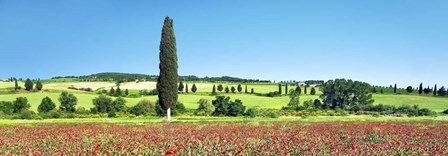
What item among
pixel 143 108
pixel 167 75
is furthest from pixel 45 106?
pixel 167 75

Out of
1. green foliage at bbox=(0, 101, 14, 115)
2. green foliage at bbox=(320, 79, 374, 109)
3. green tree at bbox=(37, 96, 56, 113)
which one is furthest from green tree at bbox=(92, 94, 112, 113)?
green foliage at bbox=(320, 79, 374, 109)

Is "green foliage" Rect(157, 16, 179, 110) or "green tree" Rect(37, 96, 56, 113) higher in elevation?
"green foliage" Rect(157, 16, 179, 110)

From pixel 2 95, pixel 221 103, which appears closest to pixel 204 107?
pixel 221 103

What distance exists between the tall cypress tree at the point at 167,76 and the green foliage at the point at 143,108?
21604 millimetres

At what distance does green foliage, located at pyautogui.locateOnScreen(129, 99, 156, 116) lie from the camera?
76812mm

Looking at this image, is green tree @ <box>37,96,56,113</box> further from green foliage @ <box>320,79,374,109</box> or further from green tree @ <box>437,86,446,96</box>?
green tree @ <box>437,86,446,96</box>

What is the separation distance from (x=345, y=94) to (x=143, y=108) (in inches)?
2072

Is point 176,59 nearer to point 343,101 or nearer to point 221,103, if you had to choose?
point 221,103

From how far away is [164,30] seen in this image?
57000 millimetres

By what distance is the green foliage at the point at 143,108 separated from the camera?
76.8 metres

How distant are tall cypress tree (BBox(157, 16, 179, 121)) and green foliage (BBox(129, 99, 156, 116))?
2160 centimetres

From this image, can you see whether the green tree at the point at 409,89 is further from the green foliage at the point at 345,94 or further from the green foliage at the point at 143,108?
the green foliage at the point at 143,108

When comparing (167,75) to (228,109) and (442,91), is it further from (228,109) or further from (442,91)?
(442,91)

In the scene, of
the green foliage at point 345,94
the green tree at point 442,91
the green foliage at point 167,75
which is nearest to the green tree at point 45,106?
the green foliage at point 167,75
